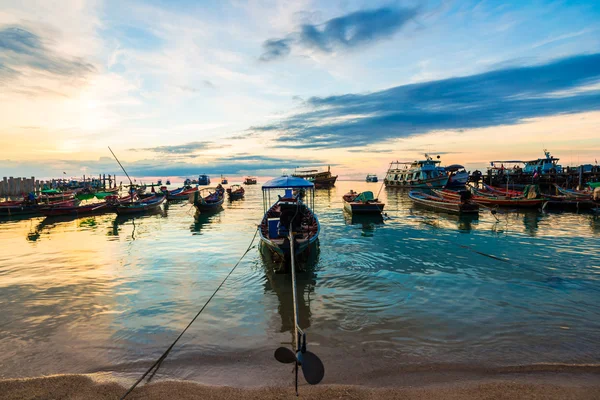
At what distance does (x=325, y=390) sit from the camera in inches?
231

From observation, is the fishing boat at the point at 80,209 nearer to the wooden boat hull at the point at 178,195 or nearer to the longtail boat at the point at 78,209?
the longtail boat at the point at 78,209

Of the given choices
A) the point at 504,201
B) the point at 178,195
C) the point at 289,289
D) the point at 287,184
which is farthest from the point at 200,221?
the point at 504,201

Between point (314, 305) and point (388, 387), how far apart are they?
480cm

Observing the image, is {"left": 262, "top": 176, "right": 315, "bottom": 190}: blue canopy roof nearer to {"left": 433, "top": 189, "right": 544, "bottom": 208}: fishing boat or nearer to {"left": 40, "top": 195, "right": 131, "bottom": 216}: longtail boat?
{"left": 433, "top": 189, "right": 544, "bottom": 208}: fishing boat

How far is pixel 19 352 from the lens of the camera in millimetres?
7867

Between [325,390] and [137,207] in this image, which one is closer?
[325,390]

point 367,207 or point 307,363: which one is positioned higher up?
point 367,207

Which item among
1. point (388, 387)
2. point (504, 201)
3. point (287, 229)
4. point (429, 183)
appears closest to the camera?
point (388, 387)

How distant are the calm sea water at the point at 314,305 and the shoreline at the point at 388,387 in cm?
44

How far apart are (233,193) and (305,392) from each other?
5801 cm

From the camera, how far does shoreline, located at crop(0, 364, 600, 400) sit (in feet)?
18.8

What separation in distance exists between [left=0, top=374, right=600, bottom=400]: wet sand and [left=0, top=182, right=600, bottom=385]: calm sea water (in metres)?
0.61

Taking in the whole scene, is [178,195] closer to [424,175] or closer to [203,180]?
[424,175]

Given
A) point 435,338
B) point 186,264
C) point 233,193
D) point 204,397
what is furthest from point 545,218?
point 233,193
